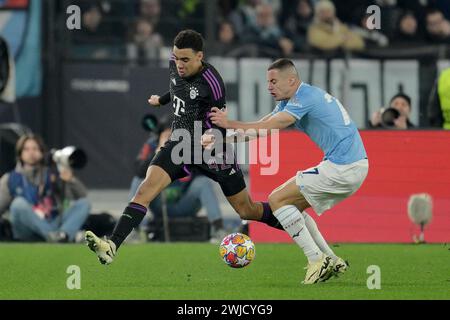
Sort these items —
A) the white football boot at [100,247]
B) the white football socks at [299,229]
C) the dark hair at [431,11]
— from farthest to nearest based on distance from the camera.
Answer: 1. the dark hair at [431,11]
2. the white football socks at [299,229]
3. the white football boot at [100,247]

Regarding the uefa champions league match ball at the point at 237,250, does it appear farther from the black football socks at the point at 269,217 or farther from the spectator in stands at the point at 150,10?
the spectator in stands at the point at 150,10

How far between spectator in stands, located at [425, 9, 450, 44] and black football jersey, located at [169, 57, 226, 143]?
36.9 ft

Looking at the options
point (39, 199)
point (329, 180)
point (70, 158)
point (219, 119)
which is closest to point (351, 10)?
point (70, 158)

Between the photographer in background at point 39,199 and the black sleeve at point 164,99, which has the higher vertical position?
the black sleeve at point 164,99

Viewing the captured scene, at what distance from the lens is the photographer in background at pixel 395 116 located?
55.3 feet

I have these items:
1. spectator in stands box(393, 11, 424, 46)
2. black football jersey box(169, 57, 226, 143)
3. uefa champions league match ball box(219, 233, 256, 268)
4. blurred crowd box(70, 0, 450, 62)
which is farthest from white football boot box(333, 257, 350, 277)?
spectator in stands box(393, 11, 424, 46)

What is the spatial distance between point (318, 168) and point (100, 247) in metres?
1.98

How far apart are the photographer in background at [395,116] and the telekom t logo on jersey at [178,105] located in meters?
5.09

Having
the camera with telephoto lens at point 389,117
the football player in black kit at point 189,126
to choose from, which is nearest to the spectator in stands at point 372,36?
the camera with telephoto lens at point 389,117

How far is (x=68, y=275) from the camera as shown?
485 inches

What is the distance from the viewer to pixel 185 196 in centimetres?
1702

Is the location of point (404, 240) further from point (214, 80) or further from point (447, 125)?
point (214, 80)

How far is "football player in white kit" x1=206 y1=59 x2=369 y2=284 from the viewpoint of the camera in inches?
453

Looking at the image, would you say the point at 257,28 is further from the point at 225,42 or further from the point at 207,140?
the point at 207,140
